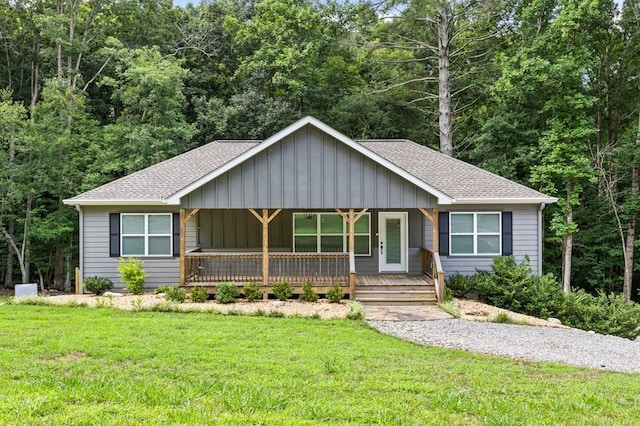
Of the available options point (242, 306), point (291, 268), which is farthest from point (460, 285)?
point (242, 306)

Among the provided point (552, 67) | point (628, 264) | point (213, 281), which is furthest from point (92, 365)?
point (628, 264)

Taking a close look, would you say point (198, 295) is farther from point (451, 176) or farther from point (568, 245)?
Answer: point (568, 245)

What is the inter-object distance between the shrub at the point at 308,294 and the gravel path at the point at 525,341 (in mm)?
2561

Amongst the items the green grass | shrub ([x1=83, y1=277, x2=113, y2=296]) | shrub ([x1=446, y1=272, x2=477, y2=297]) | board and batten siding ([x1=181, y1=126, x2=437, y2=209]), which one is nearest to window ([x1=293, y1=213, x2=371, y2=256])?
board and batten siding ([x1=181, y1=126, x2=437, y2=209])

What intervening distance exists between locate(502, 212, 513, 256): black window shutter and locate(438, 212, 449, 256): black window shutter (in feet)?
5.35

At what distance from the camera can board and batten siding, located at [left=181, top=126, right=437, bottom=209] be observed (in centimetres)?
1141

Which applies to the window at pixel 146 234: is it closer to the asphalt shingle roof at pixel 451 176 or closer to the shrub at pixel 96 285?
the shrub at pixel 96 285

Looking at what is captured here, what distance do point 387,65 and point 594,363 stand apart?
19.2 meters

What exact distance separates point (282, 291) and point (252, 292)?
77cm

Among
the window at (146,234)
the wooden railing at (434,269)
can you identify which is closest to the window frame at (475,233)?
the wooden railing at (434,269)

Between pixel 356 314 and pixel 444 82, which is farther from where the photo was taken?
pixel 444 82

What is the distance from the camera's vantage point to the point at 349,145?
37.1 feet

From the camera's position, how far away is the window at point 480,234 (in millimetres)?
13125

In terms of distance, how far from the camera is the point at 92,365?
5434mm
